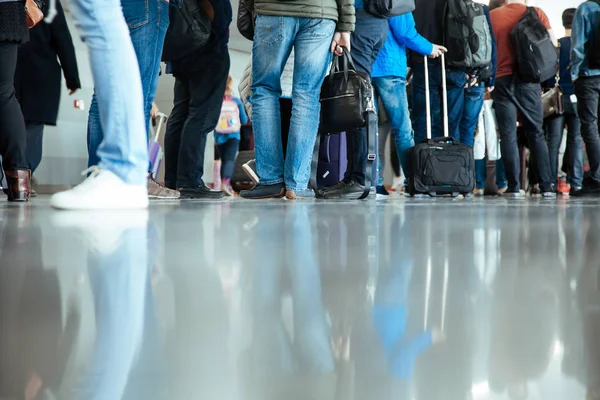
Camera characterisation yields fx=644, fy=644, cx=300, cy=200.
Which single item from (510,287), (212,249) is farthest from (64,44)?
(510,287)

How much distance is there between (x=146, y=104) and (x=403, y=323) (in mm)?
2312

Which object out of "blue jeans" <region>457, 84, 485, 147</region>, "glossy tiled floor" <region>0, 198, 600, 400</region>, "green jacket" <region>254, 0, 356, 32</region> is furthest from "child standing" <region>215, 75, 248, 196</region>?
"glossy tiled floor" <region>0, 198, 600, 400</region>

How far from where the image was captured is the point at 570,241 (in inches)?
28.2

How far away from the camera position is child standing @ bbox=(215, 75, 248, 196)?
6.07m

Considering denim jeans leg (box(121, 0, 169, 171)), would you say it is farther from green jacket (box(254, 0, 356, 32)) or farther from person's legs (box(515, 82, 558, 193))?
person's legs (box(515, 82, 558, 193))

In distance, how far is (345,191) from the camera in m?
2.92

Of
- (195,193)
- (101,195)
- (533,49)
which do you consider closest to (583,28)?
(533,49)

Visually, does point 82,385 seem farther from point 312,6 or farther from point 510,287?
point 312,6

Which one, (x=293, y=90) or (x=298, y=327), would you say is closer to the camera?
(x=298, y=327)

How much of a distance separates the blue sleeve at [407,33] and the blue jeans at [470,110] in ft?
2.30

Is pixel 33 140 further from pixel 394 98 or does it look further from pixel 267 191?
pixel 394 98

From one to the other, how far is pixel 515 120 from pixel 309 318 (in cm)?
421

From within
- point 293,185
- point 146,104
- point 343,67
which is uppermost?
point 343,67

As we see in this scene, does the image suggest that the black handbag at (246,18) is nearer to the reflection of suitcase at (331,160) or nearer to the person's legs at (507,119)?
the reflection of suitcase at (331,160)
